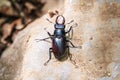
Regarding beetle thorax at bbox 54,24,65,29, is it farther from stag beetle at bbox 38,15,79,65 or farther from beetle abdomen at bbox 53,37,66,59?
beetle abdomen at bbox 53,37,66,59

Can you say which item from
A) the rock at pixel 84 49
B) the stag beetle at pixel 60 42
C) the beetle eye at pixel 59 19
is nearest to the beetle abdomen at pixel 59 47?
the stag beetle at pixel 60 42

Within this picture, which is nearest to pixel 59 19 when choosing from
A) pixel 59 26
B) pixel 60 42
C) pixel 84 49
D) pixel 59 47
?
A: pixel 59 26

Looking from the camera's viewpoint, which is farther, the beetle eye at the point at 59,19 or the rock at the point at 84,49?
the beetle eye at the point at 59,19

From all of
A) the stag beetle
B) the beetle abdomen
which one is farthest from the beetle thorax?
the beetle abdomen

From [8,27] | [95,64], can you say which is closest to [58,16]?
[95,64]

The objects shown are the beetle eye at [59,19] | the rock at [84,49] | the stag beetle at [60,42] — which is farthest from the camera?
the beetle eye at [59,19]

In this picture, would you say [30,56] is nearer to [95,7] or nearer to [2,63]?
[2,63]

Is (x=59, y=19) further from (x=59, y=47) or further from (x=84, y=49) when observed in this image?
(x=84, y=49)

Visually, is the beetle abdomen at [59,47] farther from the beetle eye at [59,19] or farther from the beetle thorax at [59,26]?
the beetle eye at [59,19]
